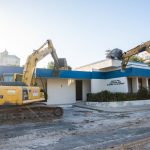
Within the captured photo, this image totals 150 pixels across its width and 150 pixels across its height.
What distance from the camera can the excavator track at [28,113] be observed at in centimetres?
1366

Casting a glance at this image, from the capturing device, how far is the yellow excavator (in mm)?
13375

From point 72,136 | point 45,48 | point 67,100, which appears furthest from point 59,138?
point 67,100

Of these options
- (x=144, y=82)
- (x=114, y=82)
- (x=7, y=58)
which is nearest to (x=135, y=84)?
(x=144, y=82)

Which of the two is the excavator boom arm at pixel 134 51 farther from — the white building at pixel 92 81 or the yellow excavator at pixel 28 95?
the white building at pixel 92 81

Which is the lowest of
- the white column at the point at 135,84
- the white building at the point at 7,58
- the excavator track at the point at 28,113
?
the excavator track at the point at 28,113

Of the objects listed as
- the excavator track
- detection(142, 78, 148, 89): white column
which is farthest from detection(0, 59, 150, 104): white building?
the excavator track

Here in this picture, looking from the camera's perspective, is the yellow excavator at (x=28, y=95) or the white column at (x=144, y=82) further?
the white column at (x=144, y=82)

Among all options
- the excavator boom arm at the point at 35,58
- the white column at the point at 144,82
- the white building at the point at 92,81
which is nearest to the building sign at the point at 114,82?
the white building at the point at 92,81

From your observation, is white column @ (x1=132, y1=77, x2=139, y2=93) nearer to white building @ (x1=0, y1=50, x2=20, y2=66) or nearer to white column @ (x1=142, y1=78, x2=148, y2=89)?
white column @ (x1=142, y1=78, x2=148, y2=89)

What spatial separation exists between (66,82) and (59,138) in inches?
691

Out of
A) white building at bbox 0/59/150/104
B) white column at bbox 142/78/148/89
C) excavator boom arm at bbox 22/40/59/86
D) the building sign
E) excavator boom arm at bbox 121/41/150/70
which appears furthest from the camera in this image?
white column at bbox 142/78/148/89

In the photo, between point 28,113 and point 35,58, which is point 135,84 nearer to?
point 35,58

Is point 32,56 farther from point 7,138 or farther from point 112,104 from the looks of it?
point 112,104

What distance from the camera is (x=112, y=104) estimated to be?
2264 centimetres
